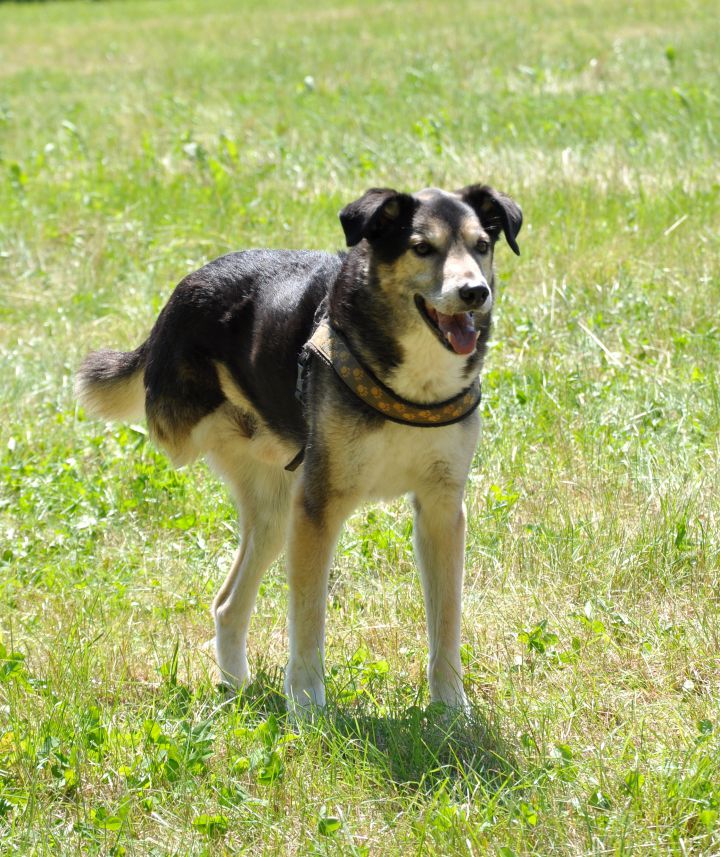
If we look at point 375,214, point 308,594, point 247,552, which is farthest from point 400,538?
point 375,214

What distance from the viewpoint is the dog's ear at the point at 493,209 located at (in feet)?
14.5

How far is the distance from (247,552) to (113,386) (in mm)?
970

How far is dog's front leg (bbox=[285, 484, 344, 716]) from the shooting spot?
4238mm

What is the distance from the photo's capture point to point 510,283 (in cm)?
787

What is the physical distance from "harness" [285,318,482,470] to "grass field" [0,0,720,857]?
89 cm

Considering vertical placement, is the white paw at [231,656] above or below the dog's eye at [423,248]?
below

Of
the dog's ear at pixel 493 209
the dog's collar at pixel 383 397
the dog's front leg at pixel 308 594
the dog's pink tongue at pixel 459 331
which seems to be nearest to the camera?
the dog's pink tongue at pixel 459 331

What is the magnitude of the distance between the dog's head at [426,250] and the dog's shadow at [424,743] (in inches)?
48.6

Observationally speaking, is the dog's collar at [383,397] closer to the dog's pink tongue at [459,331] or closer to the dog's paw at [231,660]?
the dog's pink tongue at [459,331]

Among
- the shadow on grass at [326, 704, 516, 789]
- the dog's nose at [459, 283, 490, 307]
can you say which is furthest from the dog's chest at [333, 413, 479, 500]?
the shadow on grass at [326, 704, 516, 789]

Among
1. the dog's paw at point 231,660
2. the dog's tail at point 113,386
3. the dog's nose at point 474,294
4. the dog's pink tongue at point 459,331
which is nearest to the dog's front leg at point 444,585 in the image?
the dog's pink tongue at point 459,331

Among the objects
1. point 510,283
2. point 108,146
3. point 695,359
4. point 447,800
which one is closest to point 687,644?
point 447,800

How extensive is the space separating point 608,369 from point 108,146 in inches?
282

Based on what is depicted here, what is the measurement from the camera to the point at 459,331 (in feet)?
13.3
